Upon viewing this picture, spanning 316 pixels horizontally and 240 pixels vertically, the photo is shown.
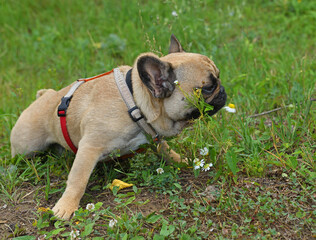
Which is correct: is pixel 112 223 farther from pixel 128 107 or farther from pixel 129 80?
pixel 129 80

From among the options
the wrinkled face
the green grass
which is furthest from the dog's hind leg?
the wrinkled face

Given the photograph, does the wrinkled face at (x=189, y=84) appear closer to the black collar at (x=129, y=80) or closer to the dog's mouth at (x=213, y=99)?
the dog's mouth at (x=213, y=99)

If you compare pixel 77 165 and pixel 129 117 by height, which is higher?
pixel 129 117

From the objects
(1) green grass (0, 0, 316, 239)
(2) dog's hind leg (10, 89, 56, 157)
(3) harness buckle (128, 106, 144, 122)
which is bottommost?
(1) green grass (0, 0, 316, 239)

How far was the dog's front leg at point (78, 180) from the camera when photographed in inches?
117

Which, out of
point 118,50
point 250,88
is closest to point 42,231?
point 250,88

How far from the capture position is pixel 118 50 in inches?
231

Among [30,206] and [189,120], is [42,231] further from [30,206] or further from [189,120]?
[189,120]

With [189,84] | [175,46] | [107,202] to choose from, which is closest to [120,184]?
[107,202]

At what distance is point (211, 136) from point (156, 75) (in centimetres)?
80

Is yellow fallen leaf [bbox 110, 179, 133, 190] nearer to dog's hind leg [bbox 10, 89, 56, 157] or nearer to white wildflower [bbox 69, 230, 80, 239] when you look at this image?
white wildflower [bbox 69, 230, 80, 239]

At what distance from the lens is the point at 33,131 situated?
3.79m

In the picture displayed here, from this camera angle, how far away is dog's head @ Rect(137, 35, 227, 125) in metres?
3.07

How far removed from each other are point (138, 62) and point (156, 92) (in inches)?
12.2
